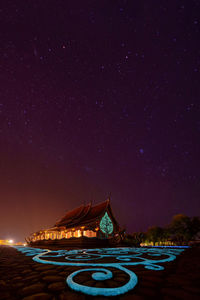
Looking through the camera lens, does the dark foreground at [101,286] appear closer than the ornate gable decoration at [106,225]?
Yes

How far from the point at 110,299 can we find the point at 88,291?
21cm

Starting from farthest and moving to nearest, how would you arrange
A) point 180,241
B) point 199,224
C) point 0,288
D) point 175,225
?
point 175,225 < point 199,224 < point 180,241 < point 0,288

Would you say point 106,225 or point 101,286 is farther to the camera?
point 106,225

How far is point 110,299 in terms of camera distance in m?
1.27

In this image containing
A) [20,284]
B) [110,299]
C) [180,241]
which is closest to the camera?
[110,299]

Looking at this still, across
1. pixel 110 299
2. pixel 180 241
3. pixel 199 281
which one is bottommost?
pixel 180 241

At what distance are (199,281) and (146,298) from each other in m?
0.99

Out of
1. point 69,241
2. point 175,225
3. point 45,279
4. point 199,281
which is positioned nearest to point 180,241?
point 69,241

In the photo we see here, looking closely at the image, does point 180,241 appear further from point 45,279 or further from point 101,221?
point 45,279

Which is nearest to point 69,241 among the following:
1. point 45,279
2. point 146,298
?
point 45,279

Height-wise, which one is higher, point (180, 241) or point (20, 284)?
point (20, 284)

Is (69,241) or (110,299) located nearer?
(110,299)

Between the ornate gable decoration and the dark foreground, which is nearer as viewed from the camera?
the dark foreground

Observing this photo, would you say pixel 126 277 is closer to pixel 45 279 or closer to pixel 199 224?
pixel 45 279
